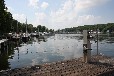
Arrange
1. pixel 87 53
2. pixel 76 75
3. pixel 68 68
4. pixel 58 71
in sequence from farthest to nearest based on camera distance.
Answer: pixel 87 53 < pixel 68 68 < pixel 58 71 < pixel 76 75

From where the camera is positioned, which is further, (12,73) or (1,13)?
(1,13)

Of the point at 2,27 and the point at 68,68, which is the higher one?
the point at 2,27

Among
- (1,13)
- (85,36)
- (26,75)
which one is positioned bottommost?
(26,75)

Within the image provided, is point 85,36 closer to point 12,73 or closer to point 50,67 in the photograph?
point 50,67

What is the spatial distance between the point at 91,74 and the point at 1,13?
2363 inches

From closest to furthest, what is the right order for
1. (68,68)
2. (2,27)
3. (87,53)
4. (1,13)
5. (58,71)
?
(58,71) → (68,68) → (87,53) → (1,13) → (2,27)

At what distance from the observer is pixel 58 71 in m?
17.4

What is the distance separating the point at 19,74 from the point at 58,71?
3109 mm

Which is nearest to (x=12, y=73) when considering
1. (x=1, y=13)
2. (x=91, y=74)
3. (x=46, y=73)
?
(x=46, y=73)

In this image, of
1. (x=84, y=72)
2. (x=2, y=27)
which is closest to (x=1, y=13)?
(x=2, y=27)

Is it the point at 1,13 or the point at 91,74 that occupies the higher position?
the point at 1,13

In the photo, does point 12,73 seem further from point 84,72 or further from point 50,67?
point 84,72

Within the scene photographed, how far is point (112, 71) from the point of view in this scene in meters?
17.6

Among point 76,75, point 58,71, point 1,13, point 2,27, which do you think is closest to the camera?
point 76,75
